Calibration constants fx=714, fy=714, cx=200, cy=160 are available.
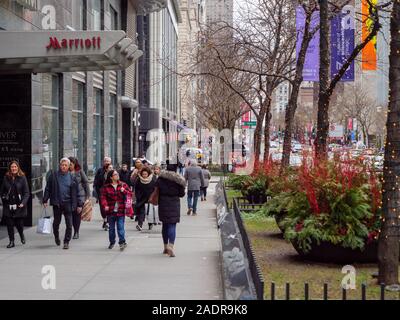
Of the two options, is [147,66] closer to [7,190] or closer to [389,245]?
[7,190]

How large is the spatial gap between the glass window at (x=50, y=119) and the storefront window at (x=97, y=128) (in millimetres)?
6275

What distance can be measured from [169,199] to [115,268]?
1.81 meters

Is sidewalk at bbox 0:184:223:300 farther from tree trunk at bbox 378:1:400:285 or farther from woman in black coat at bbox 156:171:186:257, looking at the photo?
tree trunk at bbox 378:1:400:285

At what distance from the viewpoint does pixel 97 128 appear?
27.7 m

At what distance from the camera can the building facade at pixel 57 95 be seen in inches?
615

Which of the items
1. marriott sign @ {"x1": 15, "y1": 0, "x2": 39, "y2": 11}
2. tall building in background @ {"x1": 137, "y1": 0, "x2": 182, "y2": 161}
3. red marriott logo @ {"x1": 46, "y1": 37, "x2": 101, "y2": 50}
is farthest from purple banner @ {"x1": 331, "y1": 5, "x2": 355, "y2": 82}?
tall building in background @ {"x1": 137, "y1": 0, "x2": 182, "y2": 161}

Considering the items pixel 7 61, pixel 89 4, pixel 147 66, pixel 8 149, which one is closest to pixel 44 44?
pixel 7 61

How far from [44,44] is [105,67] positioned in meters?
3.00

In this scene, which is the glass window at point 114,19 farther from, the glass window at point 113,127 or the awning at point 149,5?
the awning at point 149,5

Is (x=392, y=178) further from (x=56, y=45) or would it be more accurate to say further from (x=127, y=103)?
(x=127, y=103)

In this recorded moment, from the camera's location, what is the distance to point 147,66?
5531 cm

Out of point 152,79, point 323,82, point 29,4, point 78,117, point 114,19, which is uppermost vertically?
point 114,19

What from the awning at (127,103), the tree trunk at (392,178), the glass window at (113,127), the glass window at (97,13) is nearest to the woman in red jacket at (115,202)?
the tree trunk at (392,178)

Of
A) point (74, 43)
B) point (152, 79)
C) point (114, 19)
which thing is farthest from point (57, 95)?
point (152, 79)
